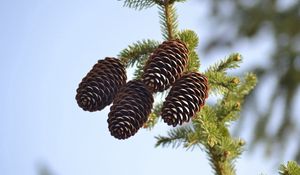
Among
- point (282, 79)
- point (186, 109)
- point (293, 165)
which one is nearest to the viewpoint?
point (293, 165)

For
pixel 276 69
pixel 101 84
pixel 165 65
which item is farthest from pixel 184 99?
pixel 276 69

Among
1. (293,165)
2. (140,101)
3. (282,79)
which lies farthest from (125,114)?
(282,79)

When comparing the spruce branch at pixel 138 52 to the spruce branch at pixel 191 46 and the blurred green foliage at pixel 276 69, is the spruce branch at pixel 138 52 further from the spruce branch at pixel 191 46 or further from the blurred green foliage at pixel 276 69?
the blurred green foliage at pixel 276 69

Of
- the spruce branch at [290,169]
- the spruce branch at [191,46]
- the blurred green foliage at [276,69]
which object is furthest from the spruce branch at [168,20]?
the blurred green foliage at [276,69]

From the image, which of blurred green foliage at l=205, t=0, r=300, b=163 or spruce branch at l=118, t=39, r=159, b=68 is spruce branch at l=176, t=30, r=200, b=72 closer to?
spruce branch at l=118, t=39, r=159, b=68

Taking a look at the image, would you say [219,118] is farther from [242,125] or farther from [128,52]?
[242,125]

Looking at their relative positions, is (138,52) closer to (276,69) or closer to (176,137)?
(176,137)
